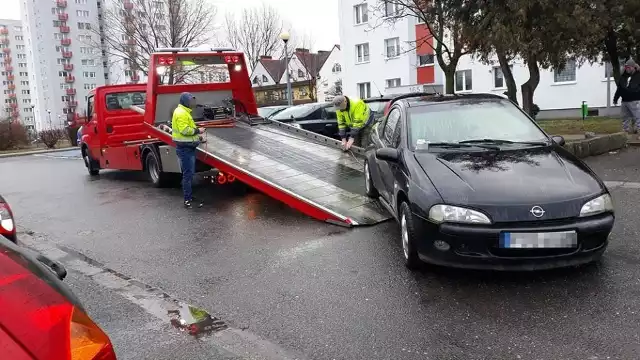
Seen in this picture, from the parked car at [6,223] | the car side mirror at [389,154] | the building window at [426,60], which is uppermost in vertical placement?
the building window at [426,60]

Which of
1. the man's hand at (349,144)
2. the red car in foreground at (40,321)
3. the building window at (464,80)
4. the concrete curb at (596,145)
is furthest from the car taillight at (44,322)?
the building window at (464,80)

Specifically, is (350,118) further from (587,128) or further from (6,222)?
(587,128)

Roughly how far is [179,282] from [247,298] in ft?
2.94

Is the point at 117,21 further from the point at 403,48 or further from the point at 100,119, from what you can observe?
the point at 100,119

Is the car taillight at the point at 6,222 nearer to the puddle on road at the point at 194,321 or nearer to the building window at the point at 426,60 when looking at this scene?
the puddle on road at the point at 194,321

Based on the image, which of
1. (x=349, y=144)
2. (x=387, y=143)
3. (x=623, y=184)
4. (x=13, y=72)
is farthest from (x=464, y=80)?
(x=13, y=72)

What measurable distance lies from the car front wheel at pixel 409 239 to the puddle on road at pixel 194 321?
1.74 m

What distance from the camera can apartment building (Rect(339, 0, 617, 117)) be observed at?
89.4ft

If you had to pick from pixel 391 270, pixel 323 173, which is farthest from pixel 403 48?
pixel 391 270

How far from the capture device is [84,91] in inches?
4245

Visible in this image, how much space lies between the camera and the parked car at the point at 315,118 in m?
14.0

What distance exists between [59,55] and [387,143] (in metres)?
114

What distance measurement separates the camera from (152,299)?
462 cm

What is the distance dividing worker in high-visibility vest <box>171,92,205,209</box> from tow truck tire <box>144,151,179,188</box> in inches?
87.1
